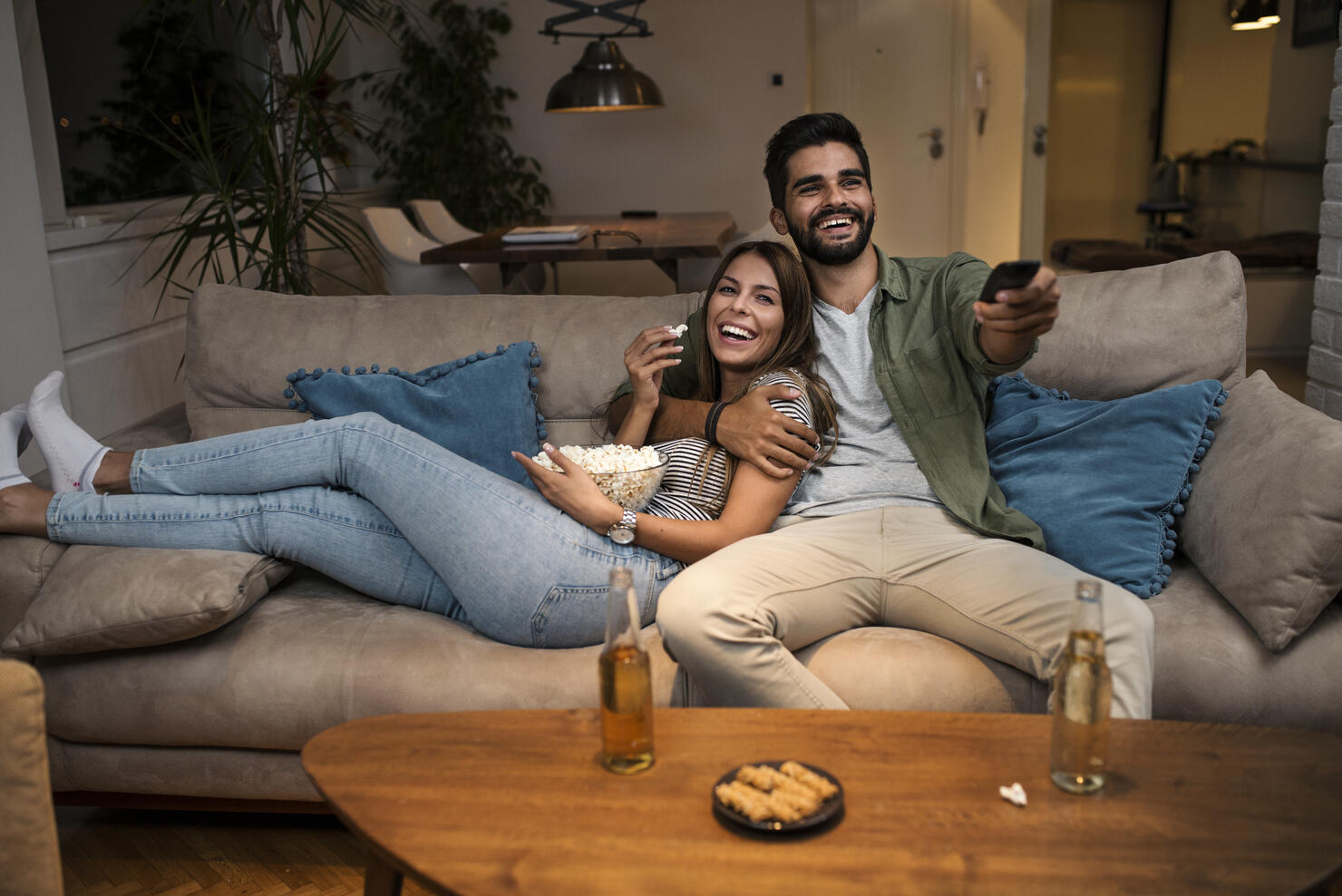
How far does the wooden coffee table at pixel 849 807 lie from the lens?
0.99 metres

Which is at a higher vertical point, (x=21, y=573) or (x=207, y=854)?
(x=21, y=573)

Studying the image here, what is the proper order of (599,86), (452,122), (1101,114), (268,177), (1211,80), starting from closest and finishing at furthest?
(268,177)
(599,86)
(452,122)
(1211,80)
(1101,114)

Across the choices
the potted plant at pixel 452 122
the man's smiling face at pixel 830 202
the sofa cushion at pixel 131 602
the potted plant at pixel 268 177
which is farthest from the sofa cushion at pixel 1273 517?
the potted plant at pixel 452 122

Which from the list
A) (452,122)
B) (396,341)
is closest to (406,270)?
(452,122)

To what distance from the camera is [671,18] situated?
21.1ft

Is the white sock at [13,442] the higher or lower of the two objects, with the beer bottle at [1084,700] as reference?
higher

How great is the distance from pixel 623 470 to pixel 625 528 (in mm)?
102

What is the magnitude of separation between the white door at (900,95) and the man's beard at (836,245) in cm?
450

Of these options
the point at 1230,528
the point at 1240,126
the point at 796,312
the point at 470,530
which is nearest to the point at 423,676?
the point at 470,530

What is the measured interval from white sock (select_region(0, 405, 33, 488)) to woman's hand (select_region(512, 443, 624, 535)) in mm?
876

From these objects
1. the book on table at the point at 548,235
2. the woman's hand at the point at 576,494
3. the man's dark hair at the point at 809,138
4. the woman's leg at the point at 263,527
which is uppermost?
the man's dark hair at the point at 809,138

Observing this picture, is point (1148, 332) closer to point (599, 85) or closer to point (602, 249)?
point (602, 249)

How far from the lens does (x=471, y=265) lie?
461 cm

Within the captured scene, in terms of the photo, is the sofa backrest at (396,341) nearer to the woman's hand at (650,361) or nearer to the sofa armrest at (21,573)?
the woman's hand at (650,361)
